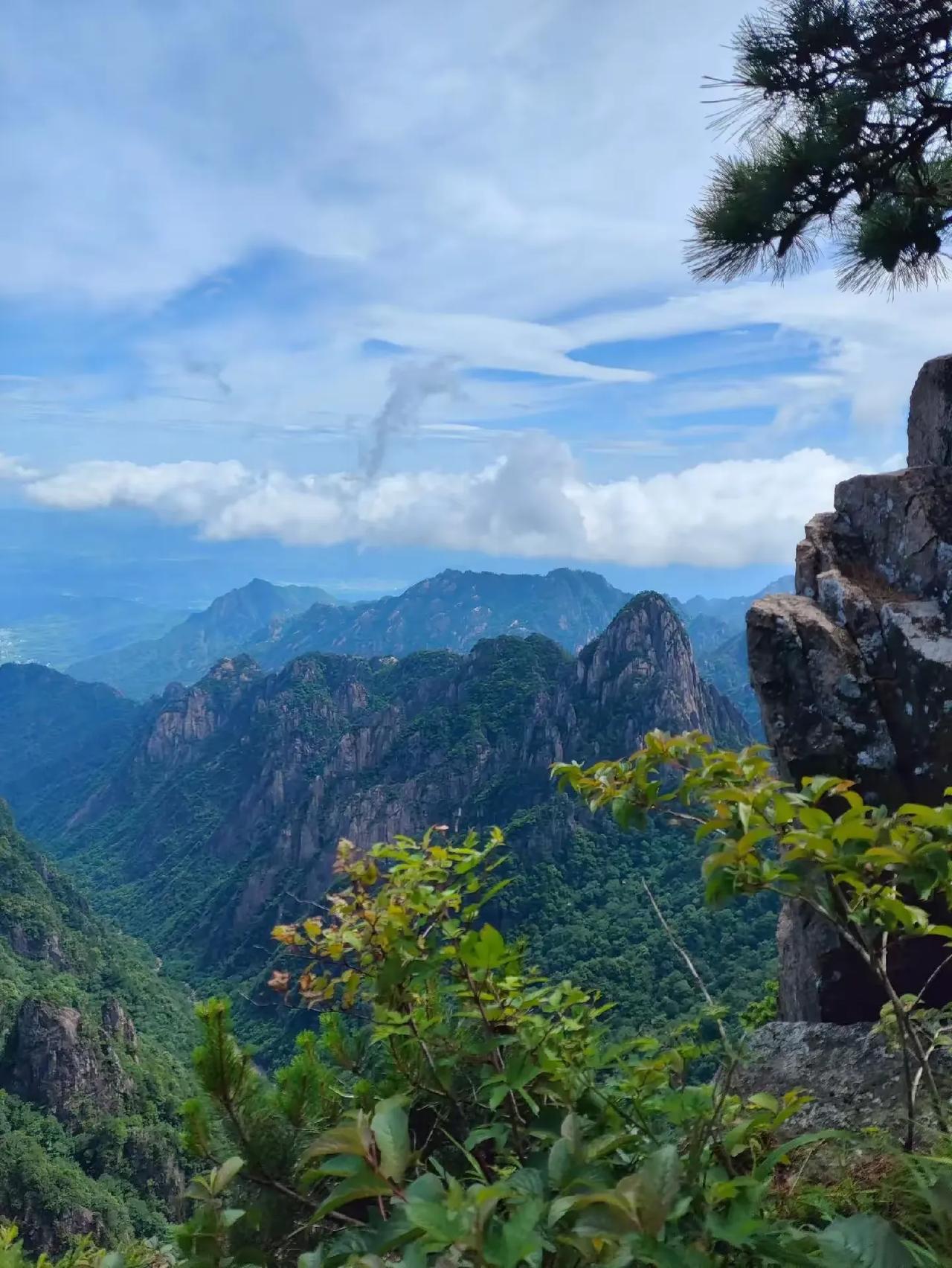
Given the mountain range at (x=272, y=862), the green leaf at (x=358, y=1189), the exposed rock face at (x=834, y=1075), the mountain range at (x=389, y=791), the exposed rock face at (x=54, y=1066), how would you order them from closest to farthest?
the green leaf at (x=358, y=1189) < the exposed rock face at (x=834, y=1075) < the mountain range at (x=272, y=862) < the exposed rock face at (x=54, y=1066) < the mountain range at (x=389, y=791)

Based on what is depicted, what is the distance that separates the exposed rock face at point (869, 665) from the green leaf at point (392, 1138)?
473cm

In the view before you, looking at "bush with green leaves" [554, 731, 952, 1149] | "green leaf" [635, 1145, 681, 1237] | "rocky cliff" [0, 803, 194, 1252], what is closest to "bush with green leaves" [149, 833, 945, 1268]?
"green leaf" [635, 1145, 681, 1237]

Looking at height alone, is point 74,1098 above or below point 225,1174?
below

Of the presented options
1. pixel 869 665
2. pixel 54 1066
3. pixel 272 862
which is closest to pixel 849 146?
pixel 869 665

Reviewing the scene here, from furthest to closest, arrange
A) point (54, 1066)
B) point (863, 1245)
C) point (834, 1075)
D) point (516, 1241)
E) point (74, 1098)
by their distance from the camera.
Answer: point (54, 1066) < point (74, 1098) < point (834, 1075) < point (863, 1245) < point (516, 1241)

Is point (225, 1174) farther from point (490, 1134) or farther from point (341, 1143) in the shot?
point (490, 1134)

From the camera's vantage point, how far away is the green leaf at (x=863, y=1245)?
140 cm

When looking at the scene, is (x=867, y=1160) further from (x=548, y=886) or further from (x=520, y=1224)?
(x=548, y=886)

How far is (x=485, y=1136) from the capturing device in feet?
6.45

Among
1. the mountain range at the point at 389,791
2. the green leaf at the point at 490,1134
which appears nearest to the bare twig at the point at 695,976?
the green leaf at the point at 490,1134

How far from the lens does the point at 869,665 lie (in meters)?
6.18

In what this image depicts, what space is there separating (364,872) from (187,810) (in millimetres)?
163479

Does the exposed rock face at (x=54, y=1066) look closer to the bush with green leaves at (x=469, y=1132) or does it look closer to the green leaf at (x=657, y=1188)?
the bush with green leaves at (x=469, y=1132)

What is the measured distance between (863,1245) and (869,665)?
17.7 feet
